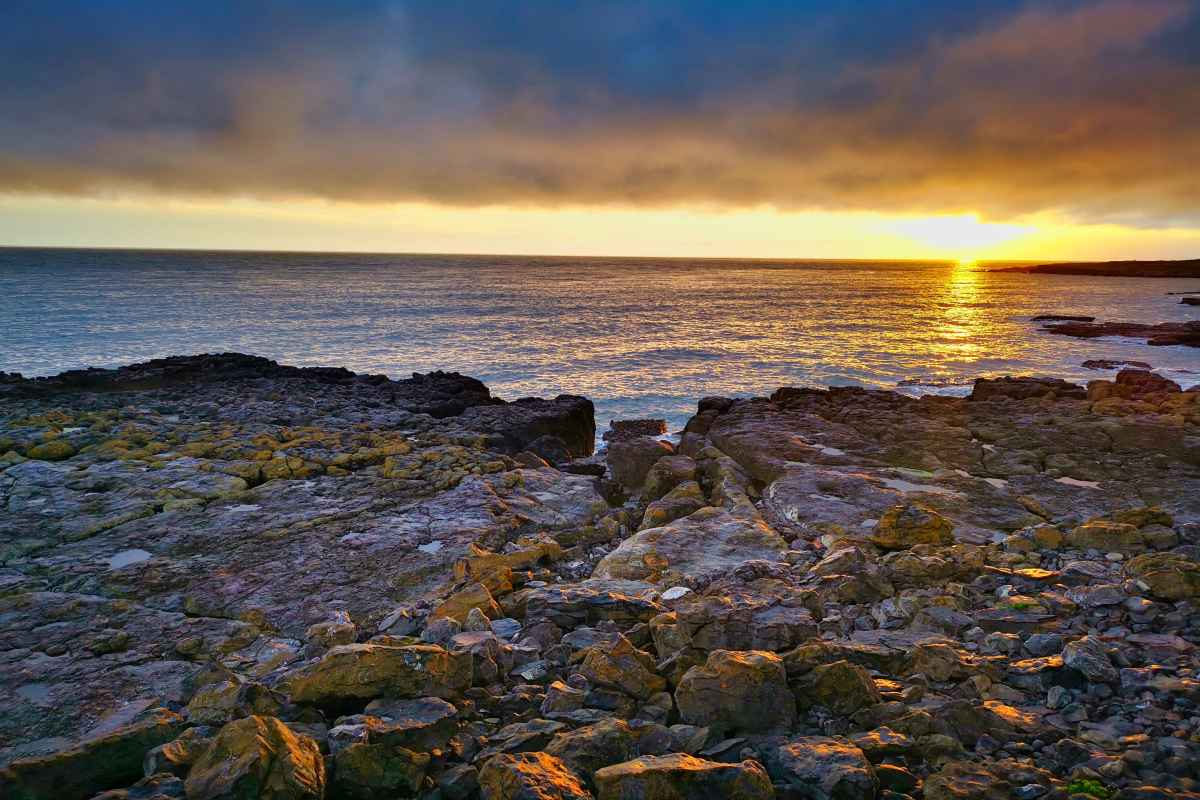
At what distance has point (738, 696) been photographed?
4625 millimetres

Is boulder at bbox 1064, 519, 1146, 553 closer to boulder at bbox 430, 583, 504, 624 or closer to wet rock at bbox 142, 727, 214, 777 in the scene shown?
boulder at bbox 430, 583, 504, 624

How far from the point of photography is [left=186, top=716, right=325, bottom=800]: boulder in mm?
3600

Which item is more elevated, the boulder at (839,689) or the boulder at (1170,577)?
the boulder at (1170,577)

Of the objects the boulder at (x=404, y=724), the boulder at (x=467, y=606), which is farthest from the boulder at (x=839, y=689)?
the boulder at (x=467, y=606)

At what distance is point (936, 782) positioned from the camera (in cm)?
387

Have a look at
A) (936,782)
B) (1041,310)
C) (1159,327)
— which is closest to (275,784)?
(936,782)

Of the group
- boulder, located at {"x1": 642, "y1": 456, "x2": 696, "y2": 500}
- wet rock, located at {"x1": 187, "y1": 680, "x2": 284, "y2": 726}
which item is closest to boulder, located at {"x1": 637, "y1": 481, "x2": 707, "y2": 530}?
boulder, located at {"x1": 642, "y1": 456, "x2": 696, "y2": 500}

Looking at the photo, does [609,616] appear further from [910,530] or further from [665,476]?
[665,476]

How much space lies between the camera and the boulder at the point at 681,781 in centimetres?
370

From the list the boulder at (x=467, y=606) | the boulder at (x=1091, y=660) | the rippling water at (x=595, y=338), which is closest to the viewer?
the boulder at (x=1091, y=660)

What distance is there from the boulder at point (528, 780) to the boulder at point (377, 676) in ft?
3.76

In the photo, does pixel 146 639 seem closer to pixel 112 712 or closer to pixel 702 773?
pixel 112 712

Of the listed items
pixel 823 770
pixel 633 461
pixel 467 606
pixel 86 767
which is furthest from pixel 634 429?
pixel 86 767

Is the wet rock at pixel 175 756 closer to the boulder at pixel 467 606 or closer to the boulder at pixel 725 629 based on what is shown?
the boulder at pixel 467 606
